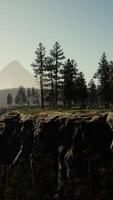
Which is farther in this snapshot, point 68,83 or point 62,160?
point 68,83

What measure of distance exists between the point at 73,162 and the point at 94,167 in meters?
3.03

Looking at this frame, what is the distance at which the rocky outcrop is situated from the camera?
129 feet

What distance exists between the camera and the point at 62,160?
44344mm

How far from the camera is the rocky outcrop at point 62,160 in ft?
129

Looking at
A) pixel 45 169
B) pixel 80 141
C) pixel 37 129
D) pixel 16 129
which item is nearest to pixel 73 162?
pixel 80 141

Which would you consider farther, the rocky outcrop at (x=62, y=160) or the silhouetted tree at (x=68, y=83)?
the silhouetted tree at (x=68, y=83)

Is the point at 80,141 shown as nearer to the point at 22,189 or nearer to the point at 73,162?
the point at 73,162

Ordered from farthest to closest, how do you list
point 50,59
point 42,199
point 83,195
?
point 50,59 < point 42,199 < point 83,195

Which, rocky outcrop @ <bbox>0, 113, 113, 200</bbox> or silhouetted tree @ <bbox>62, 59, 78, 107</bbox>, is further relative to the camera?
silhouetted tree @ <bbox>62, 59, 78, 107</bbox>

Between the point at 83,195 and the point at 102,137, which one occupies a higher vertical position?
the point at 102,137

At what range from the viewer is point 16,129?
59.7 metres

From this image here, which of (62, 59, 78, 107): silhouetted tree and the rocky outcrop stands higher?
(62, 59, 78, 107): silhouetted tree

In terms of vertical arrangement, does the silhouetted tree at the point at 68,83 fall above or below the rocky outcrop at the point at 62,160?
above

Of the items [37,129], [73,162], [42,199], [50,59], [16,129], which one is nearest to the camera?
[73,162]
